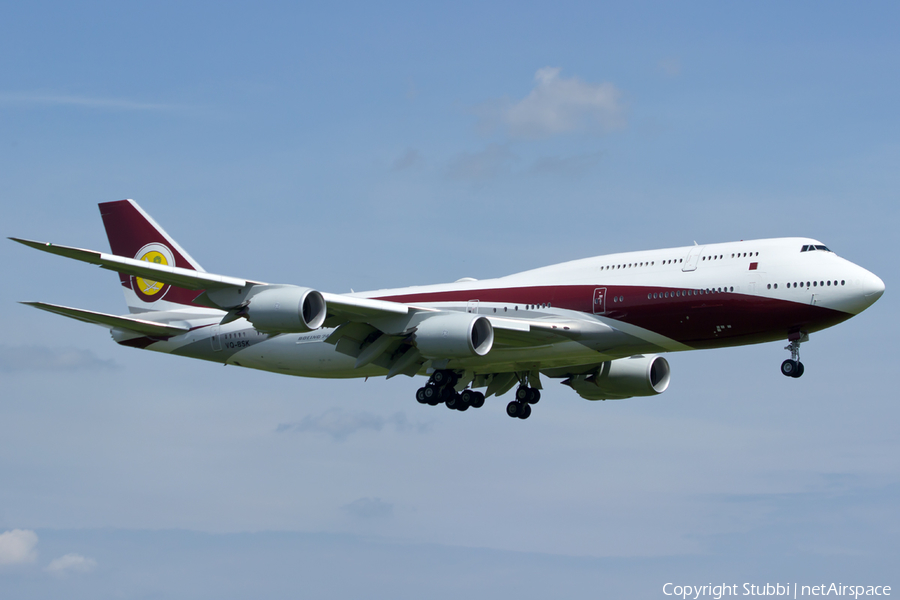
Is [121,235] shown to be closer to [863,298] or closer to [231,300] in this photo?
[231,300]

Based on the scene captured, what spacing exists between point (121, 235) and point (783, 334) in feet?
97.3

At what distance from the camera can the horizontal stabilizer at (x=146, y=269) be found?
3322cm

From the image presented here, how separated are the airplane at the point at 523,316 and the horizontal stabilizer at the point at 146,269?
0.18ft

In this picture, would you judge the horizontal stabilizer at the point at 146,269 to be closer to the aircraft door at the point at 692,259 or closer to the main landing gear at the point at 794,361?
the aircraft door at the point at 692,259

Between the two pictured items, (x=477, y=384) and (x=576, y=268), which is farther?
(x=477, y=384)

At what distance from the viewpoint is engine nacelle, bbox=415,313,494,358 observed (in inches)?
1511

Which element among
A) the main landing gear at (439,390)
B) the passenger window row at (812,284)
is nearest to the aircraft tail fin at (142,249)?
the main landing gear at (439,390)

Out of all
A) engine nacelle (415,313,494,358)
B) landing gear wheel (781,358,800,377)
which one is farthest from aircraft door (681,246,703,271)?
engine nacelle (415,313,494,358)

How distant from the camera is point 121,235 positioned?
49.6 metres

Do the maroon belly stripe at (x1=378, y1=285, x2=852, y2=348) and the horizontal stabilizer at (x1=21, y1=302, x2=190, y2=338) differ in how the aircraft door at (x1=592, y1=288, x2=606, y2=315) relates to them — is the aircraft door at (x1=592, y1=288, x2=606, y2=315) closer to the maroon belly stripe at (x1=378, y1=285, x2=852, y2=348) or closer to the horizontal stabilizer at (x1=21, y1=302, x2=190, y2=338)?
the maroon belly stripe at (x1=378, y1=285, x2=852, y2=348)

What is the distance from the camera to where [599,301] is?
39.4 meters

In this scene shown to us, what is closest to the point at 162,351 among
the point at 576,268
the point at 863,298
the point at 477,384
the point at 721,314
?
the point at 477,384

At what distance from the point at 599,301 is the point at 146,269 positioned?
52.6 feet

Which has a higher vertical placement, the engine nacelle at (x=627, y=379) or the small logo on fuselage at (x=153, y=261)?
the small logo on fuselage at (x=153, y=261)
